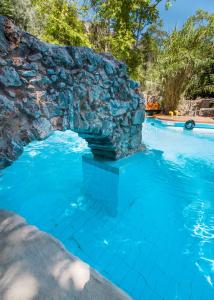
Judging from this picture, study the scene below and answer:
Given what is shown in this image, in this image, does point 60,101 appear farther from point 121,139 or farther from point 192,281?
point 192,281

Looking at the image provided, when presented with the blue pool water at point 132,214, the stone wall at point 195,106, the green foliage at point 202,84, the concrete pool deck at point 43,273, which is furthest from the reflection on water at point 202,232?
the green foliage at point 202,84

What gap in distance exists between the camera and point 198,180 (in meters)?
5.29

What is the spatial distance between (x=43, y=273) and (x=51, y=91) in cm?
194

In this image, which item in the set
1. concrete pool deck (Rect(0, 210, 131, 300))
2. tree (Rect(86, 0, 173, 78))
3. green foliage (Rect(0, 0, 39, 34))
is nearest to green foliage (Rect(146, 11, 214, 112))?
tree (Rect(86, 0, 173, 78))

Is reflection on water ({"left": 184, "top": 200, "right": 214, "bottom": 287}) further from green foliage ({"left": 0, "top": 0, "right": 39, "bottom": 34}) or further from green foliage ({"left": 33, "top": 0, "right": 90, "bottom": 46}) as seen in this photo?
green foliage ({"left": 0, "top": 0, "right": 39, "bottom": 34})

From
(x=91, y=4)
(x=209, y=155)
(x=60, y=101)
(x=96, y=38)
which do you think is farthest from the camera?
(x=96, y=38)

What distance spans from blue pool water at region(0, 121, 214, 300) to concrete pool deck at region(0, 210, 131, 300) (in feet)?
3.11

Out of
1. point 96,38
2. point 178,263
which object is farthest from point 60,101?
point 96,38

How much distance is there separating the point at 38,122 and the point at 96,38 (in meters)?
14.8

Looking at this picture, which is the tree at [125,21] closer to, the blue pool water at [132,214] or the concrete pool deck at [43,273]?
the blue pool water at [132,214]

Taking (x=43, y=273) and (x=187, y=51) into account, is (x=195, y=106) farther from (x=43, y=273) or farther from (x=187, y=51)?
(x=43, y=273)

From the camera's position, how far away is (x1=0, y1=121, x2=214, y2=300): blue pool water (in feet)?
8.75

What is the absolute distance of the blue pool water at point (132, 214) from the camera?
8.75 feet

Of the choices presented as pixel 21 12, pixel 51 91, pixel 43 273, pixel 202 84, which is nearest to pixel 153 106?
pixel 202 84
